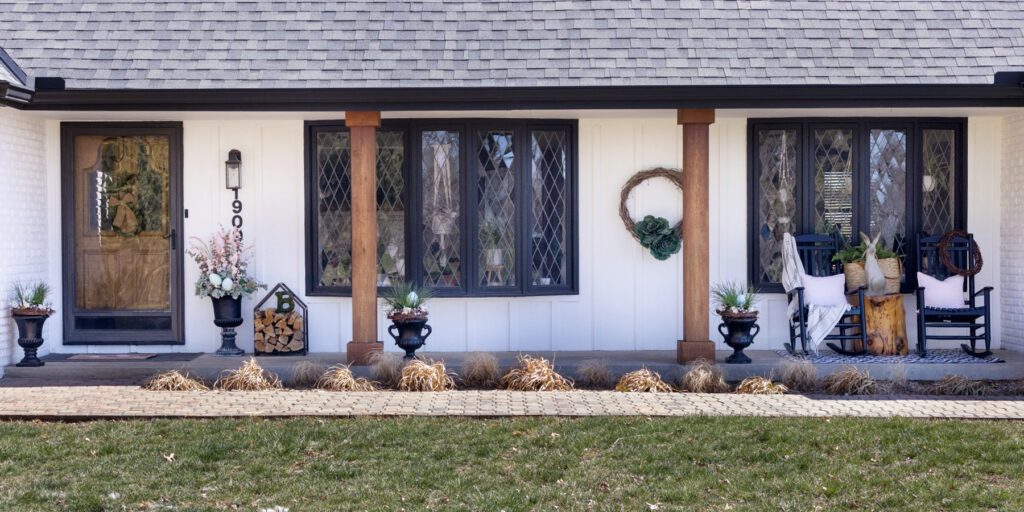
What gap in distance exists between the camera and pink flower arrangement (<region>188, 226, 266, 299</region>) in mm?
9031

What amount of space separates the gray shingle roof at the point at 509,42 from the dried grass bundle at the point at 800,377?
89.5 inches

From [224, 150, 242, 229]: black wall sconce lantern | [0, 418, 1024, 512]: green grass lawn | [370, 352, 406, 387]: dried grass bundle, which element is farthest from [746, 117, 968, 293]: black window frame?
[224, 150, 242, 229]: black wall sconce lantern

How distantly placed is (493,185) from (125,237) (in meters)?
3.39

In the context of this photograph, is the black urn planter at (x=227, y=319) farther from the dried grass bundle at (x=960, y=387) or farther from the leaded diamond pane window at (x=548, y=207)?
the dried grass bundle at (x=960, y=387)

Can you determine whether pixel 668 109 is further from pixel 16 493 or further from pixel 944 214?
pixel 16 493

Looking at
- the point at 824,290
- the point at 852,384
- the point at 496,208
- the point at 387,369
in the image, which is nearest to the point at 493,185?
the point at 496,208

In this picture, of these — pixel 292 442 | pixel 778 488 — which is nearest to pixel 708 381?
pixel 778 488

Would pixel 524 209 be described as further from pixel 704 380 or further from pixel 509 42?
pixel 704 380

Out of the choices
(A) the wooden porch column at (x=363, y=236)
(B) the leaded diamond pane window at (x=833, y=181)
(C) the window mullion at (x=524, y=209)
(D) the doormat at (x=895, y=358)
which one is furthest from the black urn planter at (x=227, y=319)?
(B) the leaded diamond pane window at (x=833, y=181)

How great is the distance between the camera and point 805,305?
911cm

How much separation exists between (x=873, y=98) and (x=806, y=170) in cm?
118

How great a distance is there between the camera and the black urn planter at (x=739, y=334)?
8539mm

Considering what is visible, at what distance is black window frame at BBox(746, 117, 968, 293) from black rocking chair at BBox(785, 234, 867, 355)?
0.53 ft

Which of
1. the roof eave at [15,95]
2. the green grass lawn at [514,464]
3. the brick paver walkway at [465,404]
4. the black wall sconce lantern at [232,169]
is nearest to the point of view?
the green grass lawn at [514,464]
